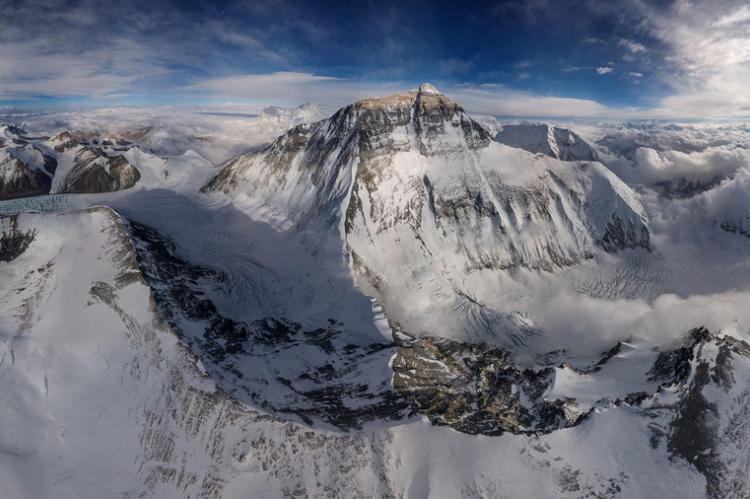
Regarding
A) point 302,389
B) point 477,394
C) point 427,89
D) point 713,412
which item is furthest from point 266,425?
point 427,89

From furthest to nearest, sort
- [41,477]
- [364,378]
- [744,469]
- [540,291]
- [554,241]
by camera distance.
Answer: [554,241]
[540,291]
[364,378]
[744,469]
[41,477]

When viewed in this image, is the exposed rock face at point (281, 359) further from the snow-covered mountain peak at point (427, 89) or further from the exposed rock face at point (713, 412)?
the snow-covered mountain peak at point (427, 89)

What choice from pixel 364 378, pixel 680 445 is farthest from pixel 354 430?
pixel 680 445

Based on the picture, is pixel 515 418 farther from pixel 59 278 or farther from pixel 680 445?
pixel 59 278

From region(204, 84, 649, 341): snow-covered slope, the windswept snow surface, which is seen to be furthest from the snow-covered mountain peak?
the windswept snow surface

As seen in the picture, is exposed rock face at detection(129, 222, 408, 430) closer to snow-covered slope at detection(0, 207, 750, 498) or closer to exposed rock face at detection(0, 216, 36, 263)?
snow-covered slope at detection(0, 207, 750, 498)

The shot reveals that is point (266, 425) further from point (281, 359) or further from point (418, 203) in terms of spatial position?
point (418, 203)
